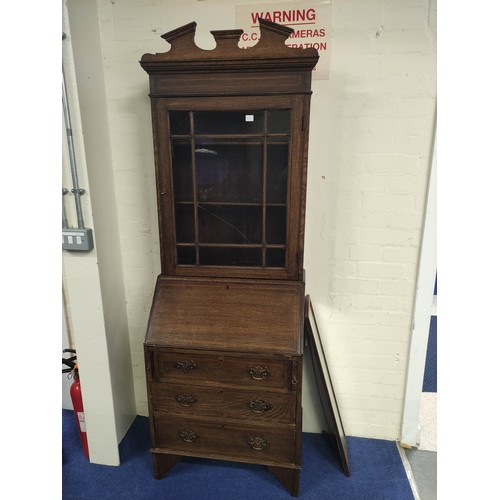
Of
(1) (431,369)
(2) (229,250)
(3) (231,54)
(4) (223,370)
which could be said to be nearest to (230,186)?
(2) (229,250)

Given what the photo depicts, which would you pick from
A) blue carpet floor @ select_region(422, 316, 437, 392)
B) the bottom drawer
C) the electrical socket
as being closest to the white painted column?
blue carpet floor @ select_region(422, 316, 437, 392)

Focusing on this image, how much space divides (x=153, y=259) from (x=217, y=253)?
1.47ft

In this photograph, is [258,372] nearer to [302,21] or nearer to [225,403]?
[225,403]

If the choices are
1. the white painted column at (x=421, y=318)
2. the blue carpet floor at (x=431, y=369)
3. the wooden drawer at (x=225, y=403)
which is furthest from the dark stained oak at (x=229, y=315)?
the blue carpet floor at (x=431, y=369)

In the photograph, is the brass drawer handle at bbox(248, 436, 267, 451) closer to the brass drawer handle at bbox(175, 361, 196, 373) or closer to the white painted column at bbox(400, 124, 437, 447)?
the brass drawer handle at bbox(175, 361, 196, 373)

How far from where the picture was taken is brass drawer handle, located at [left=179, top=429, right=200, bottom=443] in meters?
1.67

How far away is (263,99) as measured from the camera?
1.40 m

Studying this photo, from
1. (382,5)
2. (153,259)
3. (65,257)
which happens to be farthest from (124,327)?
(382,5)

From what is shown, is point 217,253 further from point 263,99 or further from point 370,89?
point 370,89

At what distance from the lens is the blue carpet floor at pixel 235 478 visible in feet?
5.62

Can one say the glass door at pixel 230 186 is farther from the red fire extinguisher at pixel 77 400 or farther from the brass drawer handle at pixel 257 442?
the red fire extinguisher at pixel 77 400

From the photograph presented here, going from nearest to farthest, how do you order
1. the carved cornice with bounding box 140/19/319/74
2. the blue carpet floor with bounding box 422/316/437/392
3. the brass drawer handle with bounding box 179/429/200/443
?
1. the carved cornice with bounding box 140/19/319/74
2. the brass drawer handle with bounding box 179/429/200/443
3. the blue carpet floor with bounding box 422/316/437/392

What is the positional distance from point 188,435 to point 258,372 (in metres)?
0.47

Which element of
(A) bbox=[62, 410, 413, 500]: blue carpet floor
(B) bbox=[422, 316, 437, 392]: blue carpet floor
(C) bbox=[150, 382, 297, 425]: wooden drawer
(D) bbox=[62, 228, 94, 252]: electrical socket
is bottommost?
(A) bbox=[62, 410, 413, 500]: blue carpet floor
